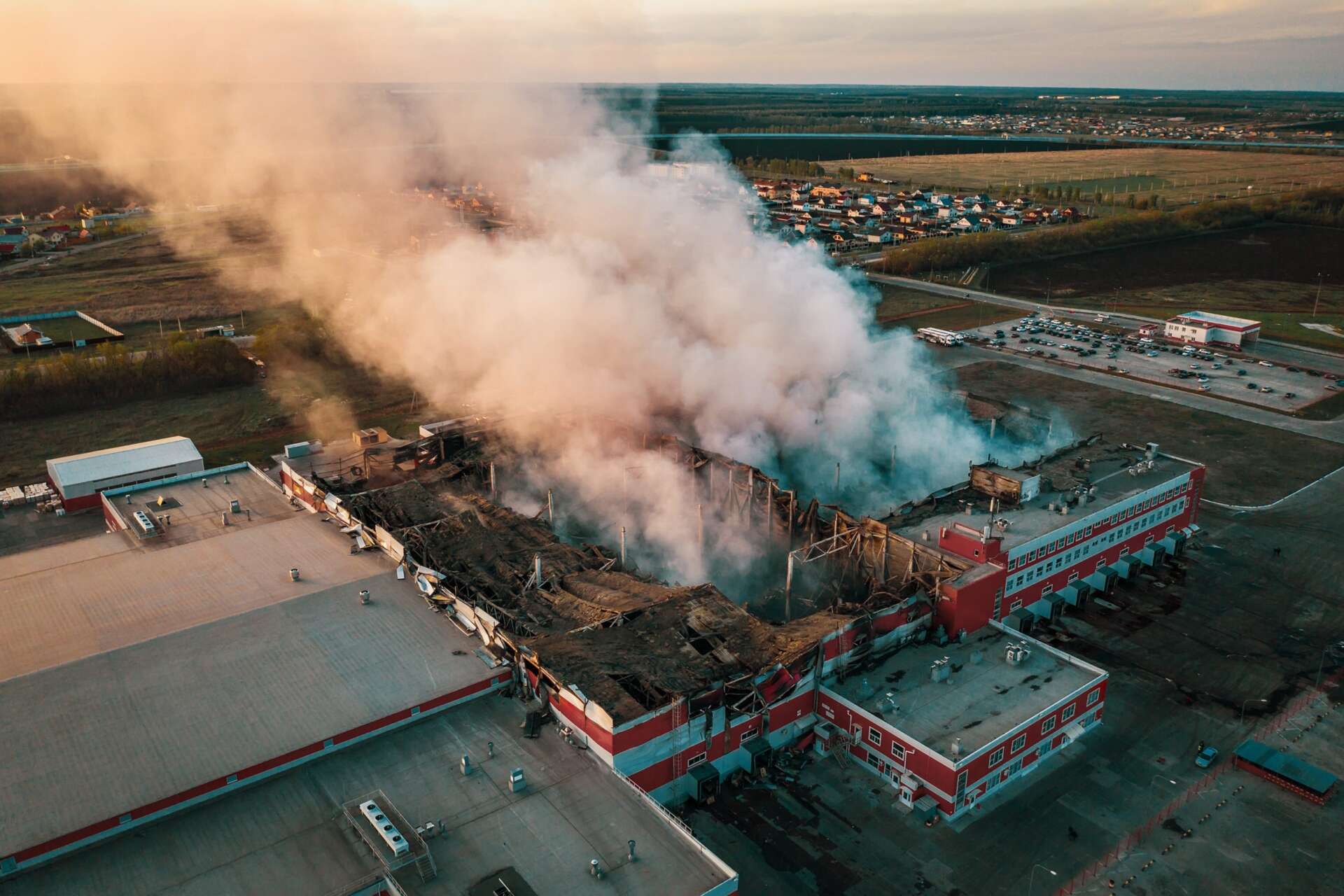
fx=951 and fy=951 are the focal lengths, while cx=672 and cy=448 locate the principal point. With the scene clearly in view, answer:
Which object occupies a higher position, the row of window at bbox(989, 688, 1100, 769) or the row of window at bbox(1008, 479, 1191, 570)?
the row of window at bbox(1008, 479, 1191, 570)

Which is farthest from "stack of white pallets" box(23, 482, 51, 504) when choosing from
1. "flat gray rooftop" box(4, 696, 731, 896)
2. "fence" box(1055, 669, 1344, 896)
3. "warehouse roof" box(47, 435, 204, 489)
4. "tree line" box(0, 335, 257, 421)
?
"fence" box(1055, 669, 1344, 896)

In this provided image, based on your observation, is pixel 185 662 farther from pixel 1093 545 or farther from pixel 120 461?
pixel 1093 545

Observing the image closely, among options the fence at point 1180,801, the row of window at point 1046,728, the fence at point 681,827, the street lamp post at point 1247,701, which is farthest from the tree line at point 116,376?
the street lamp post at point 1247,701

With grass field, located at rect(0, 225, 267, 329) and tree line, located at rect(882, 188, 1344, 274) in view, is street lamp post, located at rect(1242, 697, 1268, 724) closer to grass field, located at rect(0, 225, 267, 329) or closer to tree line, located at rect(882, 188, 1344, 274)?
tree line, located at rect(882, 188, 1344, 274)

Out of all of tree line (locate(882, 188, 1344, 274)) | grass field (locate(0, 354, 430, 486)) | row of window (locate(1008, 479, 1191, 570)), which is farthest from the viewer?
tree line (locate(882, 188, 1344, 274))

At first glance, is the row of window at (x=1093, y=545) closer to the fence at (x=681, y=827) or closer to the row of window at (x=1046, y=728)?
the row of window at (x=1046, y=728)
